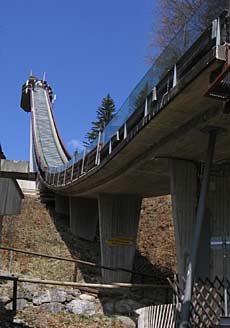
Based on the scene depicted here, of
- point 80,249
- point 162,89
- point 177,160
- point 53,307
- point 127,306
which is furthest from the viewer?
point 80,249

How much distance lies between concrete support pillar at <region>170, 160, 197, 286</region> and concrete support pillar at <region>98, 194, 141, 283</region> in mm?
8197

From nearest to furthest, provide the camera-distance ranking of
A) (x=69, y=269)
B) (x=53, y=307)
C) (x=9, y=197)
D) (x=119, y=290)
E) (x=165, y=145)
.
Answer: (x=9, y=197) < (x=165, y=145) < (x=53, y=307) < (x=119, y=290) < (x=69, y=269)

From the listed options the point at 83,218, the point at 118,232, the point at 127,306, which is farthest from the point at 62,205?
the point at 127,306

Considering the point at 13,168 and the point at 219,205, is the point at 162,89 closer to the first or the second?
the point at 13,168

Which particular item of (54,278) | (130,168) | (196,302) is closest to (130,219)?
(54,278)

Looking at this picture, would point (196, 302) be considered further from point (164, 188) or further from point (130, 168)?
point (164, 188)

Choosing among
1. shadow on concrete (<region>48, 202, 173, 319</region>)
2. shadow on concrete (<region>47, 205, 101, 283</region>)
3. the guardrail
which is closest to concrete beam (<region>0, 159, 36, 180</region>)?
the guardrail

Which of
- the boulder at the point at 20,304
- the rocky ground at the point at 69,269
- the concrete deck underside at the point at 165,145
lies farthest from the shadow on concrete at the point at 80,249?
the boulder at the point at 20,304

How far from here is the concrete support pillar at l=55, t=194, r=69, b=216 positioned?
3231 centimetres

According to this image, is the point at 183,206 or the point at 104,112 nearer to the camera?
the point at 183,206

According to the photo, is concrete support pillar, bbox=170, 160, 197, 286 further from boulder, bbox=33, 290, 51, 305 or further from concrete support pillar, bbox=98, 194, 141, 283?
concrete support pillar, bbox=98, 194, 141, 283

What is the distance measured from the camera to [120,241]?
22.6 meters

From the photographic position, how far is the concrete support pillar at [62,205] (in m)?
32.3

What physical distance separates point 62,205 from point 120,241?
1070 centimetres
